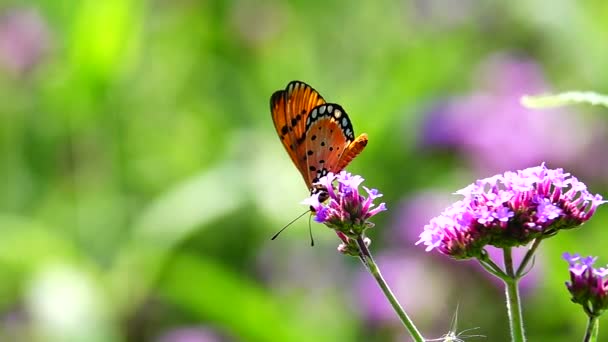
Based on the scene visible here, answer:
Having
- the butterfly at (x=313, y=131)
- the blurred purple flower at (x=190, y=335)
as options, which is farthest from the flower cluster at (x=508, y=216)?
the blurred purple flower at (x=190, y=335)

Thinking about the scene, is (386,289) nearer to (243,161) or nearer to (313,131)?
(313,131)

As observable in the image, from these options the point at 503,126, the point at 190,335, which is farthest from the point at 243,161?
the point at 503,126

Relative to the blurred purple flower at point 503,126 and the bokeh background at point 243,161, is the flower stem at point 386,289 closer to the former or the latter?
the bokeh background at point 243,161

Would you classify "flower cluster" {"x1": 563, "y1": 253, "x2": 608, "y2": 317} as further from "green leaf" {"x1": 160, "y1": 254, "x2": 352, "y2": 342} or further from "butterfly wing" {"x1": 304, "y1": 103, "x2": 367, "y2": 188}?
"green leaf" {"x1": 160, "y1": 254, "x2": 352, "y2": 342}

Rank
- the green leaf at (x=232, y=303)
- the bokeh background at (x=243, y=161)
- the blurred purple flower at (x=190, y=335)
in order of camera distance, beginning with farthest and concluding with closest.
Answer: the blurred purple flower at (x=190, y=335), the bokeh background at (x=243, y=161), the green leaf at (x=232, y=303)

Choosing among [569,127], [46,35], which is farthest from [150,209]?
[569,127]

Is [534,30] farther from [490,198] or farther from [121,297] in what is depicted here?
[490,198]
